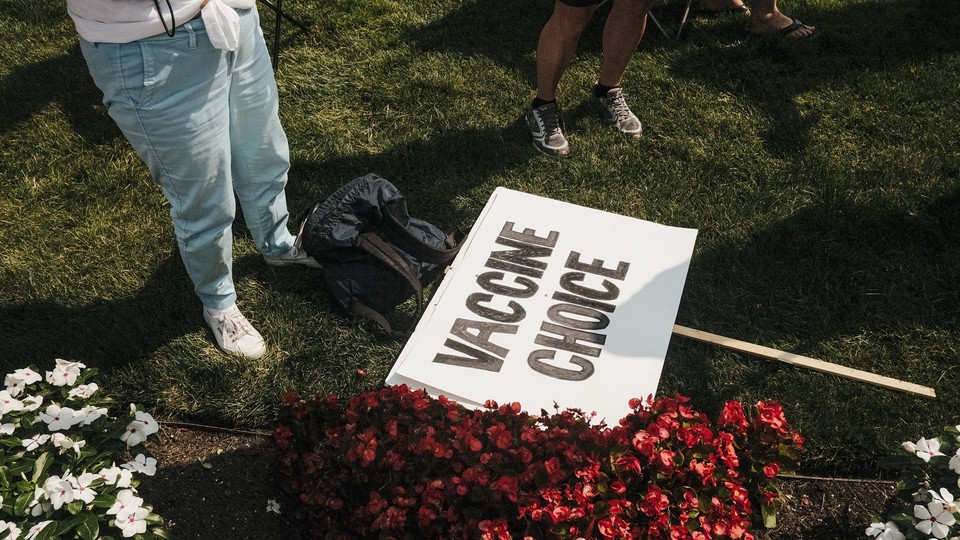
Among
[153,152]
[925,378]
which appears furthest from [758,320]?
[153,152]

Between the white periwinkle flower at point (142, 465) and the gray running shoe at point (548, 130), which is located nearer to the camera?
the white periwinkle flower at point (142, 465)

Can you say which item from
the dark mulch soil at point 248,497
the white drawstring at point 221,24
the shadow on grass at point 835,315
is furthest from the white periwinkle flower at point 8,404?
the shadow on grass at point 835,315

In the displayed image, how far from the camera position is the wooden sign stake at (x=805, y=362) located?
9.23 feet

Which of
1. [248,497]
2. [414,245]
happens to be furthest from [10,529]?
[414,245]

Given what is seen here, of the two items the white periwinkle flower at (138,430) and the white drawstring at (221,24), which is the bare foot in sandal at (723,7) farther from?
the white periwinkle flower at (138,430)

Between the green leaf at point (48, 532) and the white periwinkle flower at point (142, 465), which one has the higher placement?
the green leaf at point (48, 532)

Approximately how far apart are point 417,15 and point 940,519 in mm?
3791

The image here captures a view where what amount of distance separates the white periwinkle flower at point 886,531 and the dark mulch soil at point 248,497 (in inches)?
17.7

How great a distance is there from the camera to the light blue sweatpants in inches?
80.4

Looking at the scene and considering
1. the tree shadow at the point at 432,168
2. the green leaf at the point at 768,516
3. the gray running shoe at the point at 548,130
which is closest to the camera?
the green leaf at the point at 768,516

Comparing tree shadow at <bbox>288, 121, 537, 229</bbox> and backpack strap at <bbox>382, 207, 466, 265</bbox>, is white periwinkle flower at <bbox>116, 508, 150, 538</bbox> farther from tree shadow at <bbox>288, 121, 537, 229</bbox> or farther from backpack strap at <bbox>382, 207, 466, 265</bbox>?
tree shadow at <bbox>288, 121, 537, 229</bbox>

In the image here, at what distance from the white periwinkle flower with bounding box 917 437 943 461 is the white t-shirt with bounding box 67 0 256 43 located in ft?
7.71

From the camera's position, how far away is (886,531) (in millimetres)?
2000

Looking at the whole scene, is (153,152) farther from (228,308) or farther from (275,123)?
(228,308)
